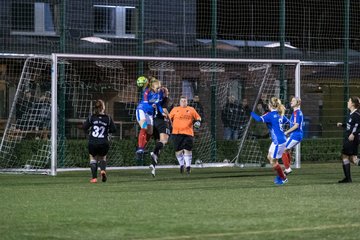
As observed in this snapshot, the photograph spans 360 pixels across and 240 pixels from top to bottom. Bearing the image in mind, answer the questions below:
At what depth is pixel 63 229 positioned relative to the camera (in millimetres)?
12500

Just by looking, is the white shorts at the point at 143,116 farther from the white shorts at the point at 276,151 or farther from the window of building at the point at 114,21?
the window of building at the point at 114,21

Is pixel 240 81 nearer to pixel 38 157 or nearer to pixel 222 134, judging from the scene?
pixel 222 134

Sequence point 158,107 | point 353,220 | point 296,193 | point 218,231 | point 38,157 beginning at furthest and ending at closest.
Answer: point 38,157 → point 158,107 → point 296,193 → point 353,220 → point 218,231

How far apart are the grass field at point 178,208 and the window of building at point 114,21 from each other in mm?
10172

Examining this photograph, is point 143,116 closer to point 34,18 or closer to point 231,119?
point 231,119

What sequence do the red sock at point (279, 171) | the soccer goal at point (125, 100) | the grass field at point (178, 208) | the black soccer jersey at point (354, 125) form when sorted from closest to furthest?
the grass field at point (178, 208)
the red sock at point (279, 171)
the black soccer jersey at point (354, 125)
the soccer goal at point (125, 100)

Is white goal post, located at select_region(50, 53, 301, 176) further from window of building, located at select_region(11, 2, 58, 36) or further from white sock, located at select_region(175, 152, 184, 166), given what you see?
window of building, located at select_region(11, 2, 58, 36)

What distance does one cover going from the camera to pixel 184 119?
26156 mm

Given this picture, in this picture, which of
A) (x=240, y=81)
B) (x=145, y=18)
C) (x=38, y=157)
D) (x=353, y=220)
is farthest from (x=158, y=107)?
(x=353, y=220)

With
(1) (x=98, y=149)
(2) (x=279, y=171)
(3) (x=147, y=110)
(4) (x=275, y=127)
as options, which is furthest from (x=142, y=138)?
(2) (x=279, y=171)

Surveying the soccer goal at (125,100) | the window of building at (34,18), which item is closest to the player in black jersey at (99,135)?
the soccer goal at (125,100)

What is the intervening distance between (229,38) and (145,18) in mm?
3410

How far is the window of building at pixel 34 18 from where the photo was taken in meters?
31.9

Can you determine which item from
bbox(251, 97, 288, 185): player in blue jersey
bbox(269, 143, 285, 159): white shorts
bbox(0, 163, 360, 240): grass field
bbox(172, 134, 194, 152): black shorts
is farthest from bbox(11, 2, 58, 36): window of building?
bbox(269, 143, 285, 159): white shorts
